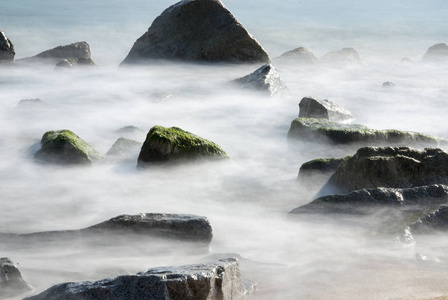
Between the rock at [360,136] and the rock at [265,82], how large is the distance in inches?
121

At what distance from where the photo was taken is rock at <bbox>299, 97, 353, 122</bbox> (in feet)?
28.5

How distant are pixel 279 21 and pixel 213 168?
24981 mm

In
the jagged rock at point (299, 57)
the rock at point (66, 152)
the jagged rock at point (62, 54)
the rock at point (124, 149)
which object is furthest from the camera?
the jagged rock at point (299, 57)

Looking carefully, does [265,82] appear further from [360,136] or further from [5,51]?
[5,51]

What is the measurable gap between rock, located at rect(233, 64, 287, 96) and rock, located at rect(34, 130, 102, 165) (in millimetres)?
4444

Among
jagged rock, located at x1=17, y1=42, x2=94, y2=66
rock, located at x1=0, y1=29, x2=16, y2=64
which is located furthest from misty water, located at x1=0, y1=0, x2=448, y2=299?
rock, located at x1=0, y1=29, x2=16, y2=64

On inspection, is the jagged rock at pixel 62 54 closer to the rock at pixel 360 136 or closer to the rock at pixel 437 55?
the rock at pixel 360 136

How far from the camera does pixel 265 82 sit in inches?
431

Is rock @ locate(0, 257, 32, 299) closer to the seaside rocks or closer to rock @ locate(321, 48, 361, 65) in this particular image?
the seaside rocks

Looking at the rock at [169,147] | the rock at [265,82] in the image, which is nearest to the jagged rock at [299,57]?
the rock at [265,82]

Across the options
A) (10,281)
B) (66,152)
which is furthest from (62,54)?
(10,281)

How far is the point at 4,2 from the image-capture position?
100.0ft

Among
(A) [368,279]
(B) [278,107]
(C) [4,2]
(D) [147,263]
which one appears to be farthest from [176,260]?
(C) [4,2]

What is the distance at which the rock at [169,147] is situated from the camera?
6.66 meters
